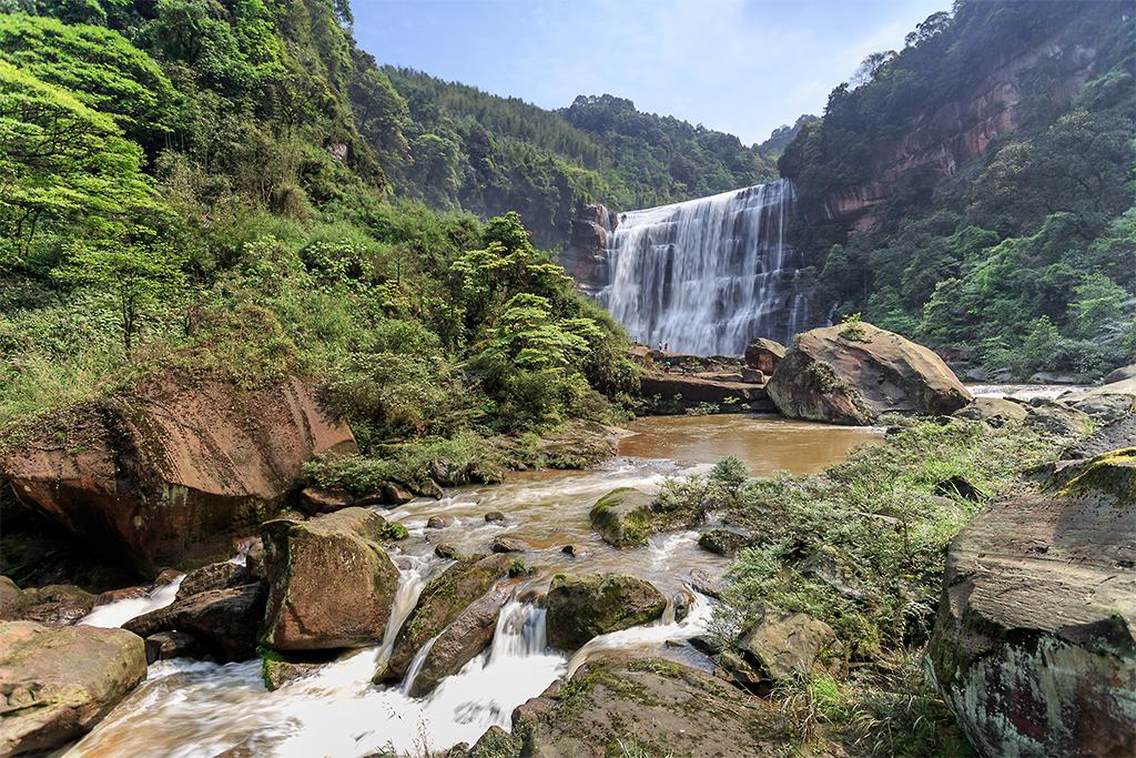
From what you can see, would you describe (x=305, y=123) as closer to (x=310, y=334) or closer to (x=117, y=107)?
(x=117, y=107)

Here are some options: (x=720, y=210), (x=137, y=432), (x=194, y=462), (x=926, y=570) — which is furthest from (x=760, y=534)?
(x=720, y=210)

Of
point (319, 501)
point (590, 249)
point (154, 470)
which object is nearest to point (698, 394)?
point (319, 501)

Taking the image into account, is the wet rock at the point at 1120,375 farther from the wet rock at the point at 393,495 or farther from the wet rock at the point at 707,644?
the wet rock at the point at 393,495

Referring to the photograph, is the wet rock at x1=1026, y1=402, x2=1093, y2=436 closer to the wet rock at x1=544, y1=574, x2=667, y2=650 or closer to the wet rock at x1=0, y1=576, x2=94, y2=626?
the wet rock at x1=544, y1=574, x2=667, y2=650

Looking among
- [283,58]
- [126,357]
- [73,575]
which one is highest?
[283,58]

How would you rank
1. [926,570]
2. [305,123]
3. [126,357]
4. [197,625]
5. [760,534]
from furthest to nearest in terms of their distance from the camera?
1. [305,123]
2. [126,357]
3. [760,534]
4. [197,625]
5. [926,570]

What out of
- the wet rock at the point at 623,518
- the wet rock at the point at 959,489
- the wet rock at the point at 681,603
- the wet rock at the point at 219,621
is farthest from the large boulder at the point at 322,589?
the wet rock at the point at 959,489

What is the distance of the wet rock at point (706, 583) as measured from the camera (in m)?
4.61

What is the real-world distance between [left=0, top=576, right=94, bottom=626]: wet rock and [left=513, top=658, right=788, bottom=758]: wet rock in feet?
17.6

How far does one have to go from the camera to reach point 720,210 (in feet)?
132

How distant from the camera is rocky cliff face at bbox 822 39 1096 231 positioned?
3122cm

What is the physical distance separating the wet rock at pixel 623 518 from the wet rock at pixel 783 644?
250cm

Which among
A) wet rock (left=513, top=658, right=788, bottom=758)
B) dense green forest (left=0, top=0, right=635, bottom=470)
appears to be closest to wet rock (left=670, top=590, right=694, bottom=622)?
wet rock (left=513, top=658, right=788, bottom=758)

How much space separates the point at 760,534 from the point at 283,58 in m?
26.5
